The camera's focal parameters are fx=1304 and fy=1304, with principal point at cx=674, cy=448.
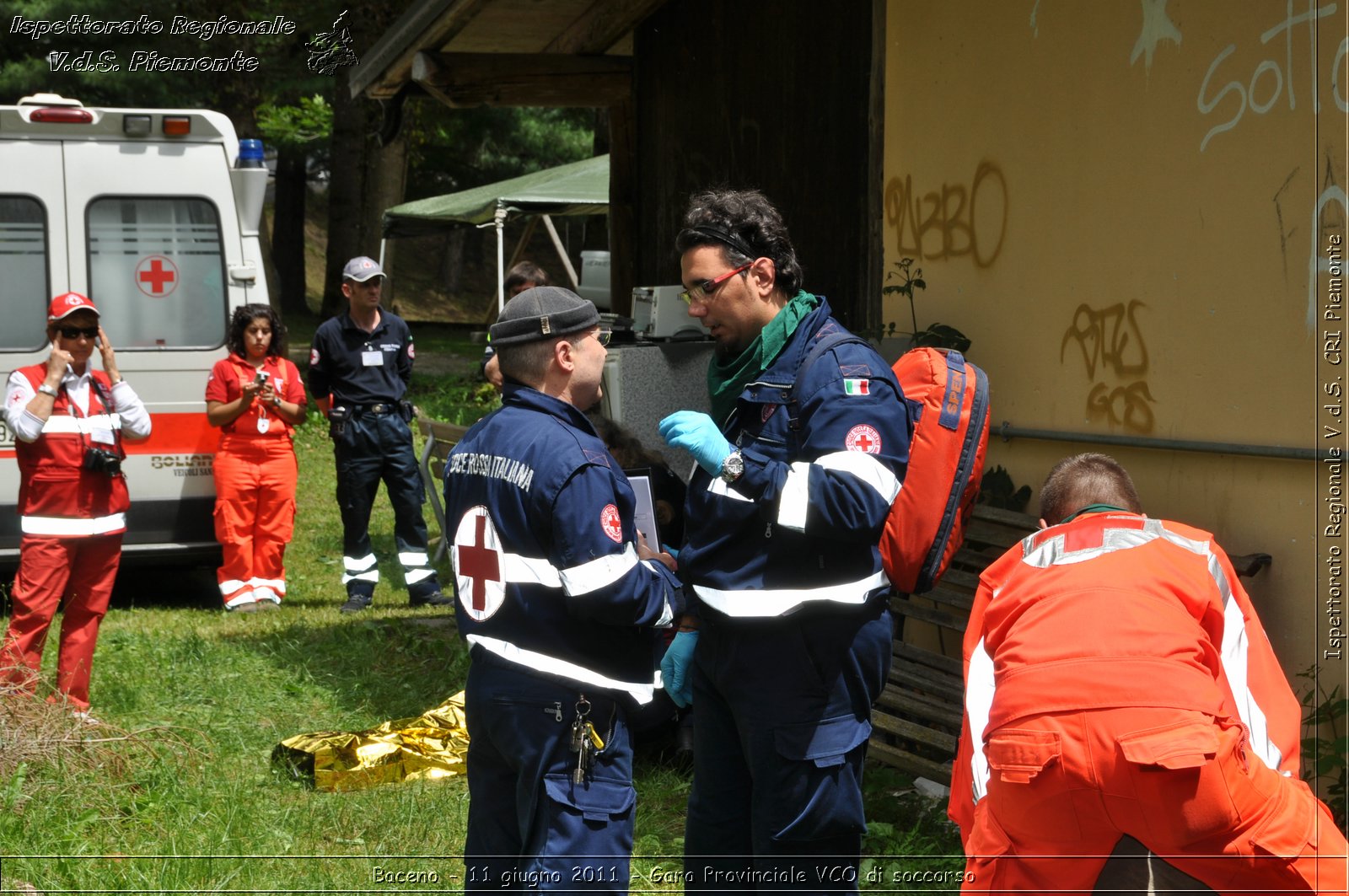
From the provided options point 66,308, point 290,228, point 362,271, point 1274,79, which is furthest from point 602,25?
point 290,228

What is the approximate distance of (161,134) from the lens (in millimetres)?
8477

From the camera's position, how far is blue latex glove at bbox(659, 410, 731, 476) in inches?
120

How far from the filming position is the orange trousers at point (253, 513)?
334 inches

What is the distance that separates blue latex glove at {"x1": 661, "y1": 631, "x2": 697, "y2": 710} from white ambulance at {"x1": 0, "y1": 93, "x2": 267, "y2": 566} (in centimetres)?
582

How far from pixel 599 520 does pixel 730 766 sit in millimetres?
763

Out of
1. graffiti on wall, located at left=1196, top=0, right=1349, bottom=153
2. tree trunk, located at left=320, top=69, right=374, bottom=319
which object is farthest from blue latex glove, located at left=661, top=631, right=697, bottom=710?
tree trunk, located at left=320, top=69, right=374, bottom=319

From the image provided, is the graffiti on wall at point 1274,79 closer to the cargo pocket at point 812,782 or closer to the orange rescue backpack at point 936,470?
the orange rescue backpack at point 936,470

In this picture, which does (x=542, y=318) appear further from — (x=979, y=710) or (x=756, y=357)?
(x=979, y=710)

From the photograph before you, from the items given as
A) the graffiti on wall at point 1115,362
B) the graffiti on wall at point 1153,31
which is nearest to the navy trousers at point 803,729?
the graffiti on wall at point 1115,362

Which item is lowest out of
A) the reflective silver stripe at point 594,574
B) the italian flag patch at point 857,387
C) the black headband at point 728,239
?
the reflective silver stripe at point 594,574

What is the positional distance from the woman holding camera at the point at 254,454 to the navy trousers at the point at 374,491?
1.36ft

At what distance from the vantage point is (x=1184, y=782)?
243cm

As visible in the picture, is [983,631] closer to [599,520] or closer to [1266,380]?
[599,520]

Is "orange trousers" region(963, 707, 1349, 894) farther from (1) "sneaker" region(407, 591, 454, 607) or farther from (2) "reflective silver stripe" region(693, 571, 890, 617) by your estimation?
(1) "sneaker" region(407, 591, 454, 607)
